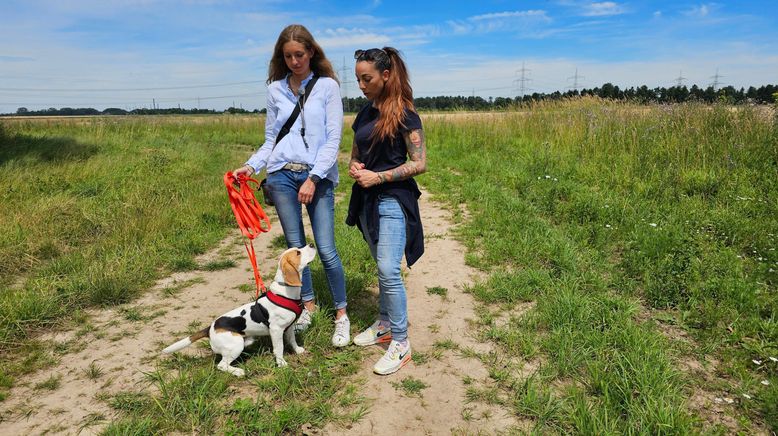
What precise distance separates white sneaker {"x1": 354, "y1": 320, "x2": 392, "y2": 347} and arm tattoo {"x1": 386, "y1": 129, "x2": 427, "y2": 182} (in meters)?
1.20

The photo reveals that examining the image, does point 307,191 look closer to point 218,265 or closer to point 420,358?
point 420,358

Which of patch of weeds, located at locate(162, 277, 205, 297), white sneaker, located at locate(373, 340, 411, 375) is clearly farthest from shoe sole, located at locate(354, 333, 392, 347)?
patch of weeds, located at locate(162, 277, 205, 297)

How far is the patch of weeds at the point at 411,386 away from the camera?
2656mm

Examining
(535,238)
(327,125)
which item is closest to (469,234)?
(535,238)

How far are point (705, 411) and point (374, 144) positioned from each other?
2.42 meters

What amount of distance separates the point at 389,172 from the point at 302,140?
61 cm

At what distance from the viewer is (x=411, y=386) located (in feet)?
8.85

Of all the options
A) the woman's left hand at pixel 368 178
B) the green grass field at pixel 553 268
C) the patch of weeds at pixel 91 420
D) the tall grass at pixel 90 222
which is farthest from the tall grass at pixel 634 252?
the tall grass at pixel 90 222

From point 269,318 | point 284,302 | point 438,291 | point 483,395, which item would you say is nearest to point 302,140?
point 284,302

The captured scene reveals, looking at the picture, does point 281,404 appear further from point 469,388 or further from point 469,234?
point 469,234

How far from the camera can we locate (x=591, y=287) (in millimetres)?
3883

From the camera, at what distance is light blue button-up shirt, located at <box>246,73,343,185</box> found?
2775mm

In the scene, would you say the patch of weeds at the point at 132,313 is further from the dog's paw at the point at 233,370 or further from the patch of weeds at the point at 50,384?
the dog's paw at the point at 233,370

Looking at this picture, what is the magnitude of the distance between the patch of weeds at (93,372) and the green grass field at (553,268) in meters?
0.35
